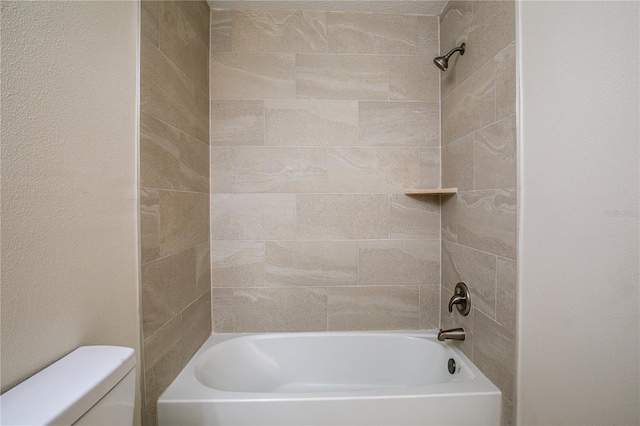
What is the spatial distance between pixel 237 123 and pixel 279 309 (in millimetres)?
1152

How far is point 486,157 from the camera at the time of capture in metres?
1.21

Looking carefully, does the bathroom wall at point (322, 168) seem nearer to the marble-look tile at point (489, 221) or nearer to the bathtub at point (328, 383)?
the bathtub at point (328, 383)

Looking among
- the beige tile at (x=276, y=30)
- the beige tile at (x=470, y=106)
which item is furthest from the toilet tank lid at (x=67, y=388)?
the beige tile at (x=276, y=30)

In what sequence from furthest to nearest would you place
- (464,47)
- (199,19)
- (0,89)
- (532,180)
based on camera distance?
1. (199,19)
2. (464,47)
3. (532,180)
4. (0,89)

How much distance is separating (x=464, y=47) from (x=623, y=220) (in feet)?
3.64

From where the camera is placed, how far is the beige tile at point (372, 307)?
1729 mm

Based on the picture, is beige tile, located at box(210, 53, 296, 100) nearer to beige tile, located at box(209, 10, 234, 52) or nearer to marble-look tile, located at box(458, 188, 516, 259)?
beige tile, located at box(209, 10, 234, 52)

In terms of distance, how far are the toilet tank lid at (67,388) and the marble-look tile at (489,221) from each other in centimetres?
129

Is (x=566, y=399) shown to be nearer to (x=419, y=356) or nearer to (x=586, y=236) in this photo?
(x=586, y=236)

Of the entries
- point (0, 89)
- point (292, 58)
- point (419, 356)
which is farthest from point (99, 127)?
point (419, 356)

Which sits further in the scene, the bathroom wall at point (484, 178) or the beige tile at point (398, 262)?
the beige tile at point (398, 262)

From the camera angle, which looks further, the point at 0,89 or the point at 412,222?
the point at 412,222

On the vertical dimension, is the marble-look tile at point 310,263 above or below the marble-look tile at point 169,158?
below

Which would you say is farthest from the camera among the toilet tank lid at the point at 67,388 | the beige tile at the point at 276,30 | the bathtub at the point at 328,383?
the beige tile at the point at 276,30
